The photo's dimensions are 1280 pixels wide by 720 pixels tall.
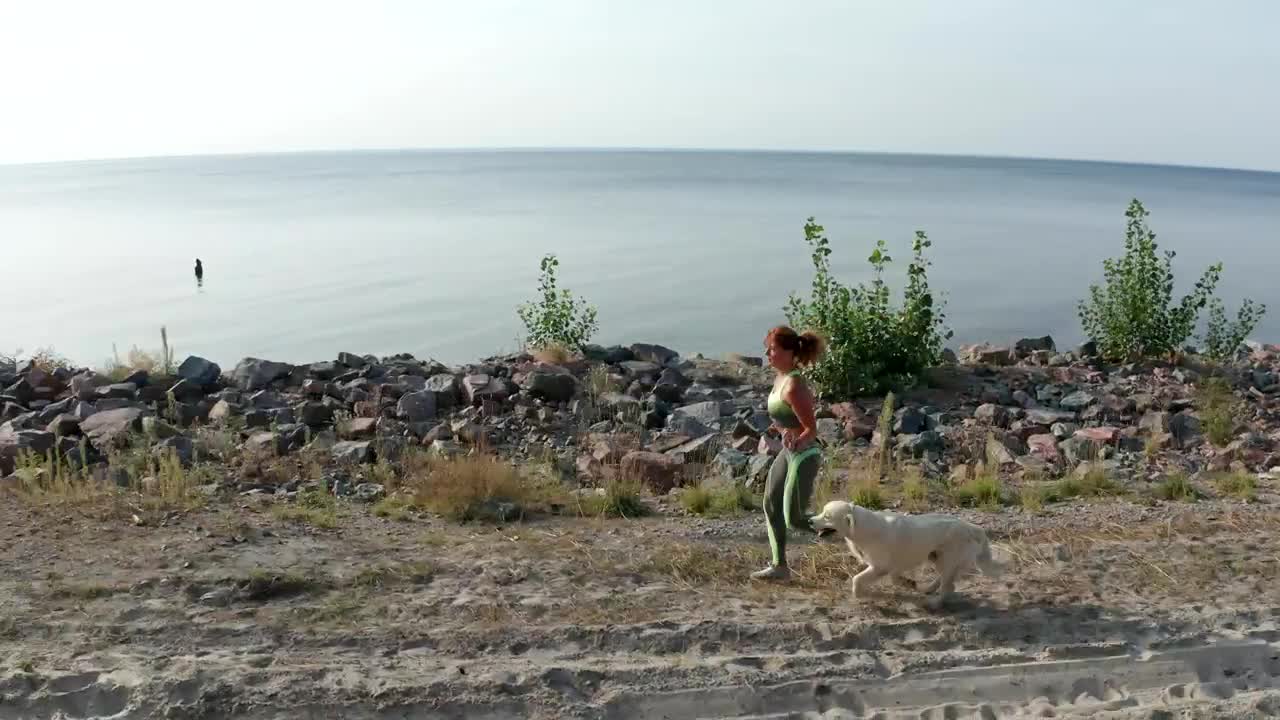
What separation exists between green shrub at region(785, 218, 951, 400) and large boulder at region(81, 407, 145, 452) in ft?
26.1

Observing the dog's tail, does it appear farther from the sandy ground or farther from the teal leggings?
the teal leggings

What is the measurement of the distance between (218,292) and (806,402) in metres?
28.9

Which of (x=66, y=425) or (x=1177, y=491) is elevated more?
(x=1177, y=491)

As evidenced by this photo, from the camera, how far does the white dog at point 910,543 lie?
250 inches

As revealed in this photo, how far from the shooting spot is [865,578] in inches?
255

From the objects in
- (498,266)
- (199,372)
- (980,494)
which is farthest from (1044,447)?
(498,266)

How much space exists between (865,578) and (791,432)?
969mm

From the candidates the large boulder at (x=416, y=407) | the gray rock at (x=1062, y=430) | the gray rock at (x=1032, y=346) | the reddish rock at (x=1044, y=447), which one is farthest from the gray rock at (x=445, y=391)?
the gray rock at (x=1032, y=346)

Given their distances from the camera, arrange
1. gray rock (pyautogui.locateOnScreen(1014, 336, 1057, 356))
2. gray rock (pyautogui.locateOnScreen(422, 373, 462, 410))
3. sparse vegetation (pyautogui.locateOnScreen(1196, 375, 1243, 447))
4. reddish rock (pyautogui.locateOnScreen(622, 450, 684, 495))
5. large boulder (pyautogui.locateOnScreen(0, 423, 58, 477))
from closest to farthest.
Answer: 1. reddish rock (pyautogui.locateOnScreen(622, 450, 684, 495))
2. large boulder (pyautogui.locateOnScreen(0, 423, 58, 477))
3. sparse vegetation (pyautogui.locateOnScreen(1196, 375, 1243, 447))
4. gray rock (pyautogui.locateOnScreen(422, 373, 462, 410))
5. gray rock (pyautogui.locateOnScreen(1014, 336, 1057, 356))

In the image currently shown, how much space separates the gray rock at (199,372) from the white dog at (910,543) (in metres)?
11.0

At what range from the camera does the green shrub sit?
13.6 m

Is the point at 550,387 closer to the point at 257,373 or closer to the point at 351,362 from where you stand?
the point at 351,362

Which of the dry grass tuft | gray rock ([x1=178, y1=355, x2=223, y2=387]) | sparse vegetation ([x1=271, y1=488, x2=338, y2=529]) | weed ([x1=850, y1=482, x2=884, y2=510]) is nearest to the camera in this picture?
sparse vegetation ([x1=271, y1=488, x2=338, y2=529])

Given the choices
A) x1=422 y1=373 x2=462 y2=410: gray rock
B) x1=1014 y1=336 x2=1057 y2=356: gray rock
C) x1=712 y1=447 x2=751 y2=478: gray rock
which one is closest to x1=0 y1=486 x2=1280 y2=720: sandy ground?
x1=712 y1=447 x2=751 y2=478: gray rock
